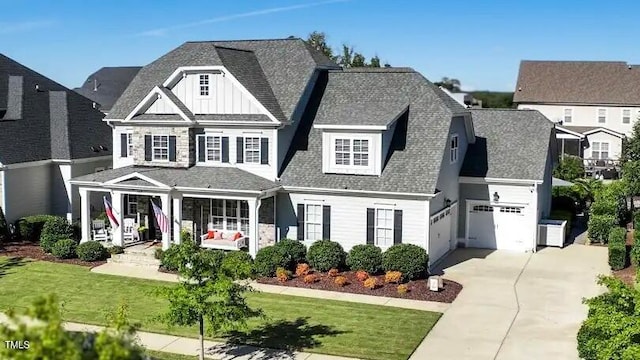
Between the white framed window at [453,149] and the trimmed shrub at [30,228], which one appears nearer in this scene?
the white framed window at [453,149]

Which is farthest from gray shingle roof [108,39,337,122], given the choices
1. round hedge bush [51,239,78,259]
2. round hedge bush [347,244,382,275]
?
round hedge bush [347,244,382,275]

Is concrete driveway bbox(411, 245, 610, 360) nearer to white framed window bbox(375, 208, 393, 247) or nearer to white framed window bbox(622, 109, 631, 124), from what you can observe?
white framed window bbox(375, 208, 393, 247)

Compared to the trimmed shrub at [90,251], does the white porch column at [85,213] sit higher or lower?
higher

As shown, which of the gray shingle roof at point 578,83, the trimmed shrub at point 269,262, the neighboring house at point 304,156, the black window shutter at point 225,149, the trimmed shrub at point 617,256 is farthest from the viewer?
the gray shingle roof at point 578,83

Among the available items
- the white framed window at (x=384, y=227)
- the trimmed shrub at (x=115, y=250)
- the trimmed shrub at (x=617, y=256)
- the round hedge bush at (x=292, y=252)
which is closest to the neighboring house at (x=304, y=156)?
the white framed window at (x=384, y=227)

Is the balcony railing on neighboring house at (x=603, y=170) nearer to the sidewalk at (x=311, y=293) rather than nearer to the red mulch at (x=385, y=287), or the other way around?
the red mulch at (x=385, y=287)
